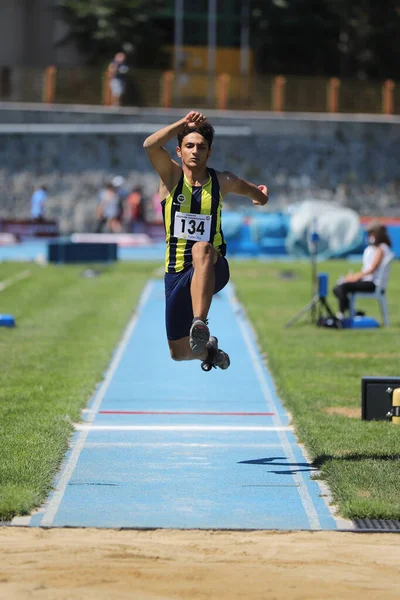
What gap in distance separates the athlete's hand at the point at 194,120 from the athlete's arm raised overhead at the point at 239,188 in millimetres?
419

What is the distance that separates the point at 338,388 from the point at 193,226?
4348 millimetres

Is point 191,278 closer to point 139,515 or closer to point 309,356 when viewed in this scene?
point 139,515

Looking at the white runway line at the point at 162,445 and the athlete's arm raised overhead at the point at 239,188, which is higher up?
the athlete's arm raised overhead at the point at 239,188

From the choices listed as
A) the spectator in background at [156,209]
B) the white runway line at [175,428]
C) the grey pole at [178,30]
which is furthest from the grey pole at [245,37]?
the white runway line at [175,428]

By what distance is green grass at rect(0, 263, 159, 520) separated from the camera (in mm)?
7895

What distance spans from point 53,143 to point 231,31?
32.7ft

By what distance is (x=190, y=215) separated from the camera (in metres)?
8.18

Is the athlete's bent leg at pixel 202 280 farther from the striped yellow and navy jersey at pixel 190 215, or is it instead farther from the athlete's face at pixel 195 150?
the athlete's face at pixel 195 150

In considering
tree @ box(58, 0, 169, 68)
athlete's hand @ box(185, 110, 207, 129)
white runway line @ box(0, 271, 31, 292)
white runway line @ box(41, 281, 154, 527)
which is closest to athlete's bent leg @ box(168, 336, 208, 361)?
white runway line @ box(41, 281, 154, 527)

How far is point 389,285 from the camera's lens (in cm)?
2672

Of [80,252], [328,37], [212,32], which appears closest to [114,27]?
[212,32]

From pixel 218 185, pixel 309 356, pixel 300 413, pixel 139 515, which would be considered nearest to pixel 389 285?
pixel 309 356

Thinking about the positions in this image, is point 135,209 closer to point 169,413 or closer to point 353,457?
point 169,413

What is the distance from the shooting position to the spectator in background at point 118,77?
133 ft
